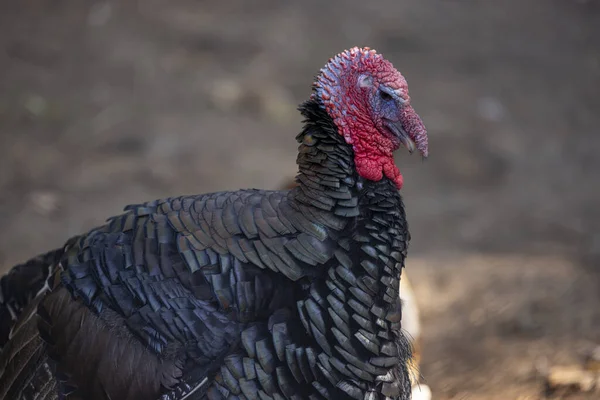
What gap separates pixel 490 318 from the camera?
523cm

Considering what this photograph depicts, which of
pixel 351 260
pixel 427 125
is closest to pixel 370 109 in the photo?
pixel 351 260

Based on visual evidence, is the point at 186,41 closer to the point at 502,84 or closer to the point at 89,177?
the point at 89,177

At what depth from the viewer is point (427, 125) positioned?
26.7 feet

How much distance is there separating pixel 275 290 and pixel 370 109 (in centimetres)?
77

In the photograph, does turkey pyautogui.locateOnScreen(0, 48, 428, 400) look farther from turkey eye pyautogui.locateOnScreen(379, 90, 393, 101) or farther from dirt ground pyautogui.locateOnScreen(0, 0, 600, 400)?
dirt ground pyautogui.locateOnScreen(0, 0, 600, 400)

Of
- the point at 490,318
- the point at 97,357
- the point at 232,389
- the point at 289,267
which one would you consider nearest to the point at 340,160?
the point at 289,267

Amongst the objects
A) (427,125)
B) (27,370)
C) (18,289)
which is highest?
(427,125)

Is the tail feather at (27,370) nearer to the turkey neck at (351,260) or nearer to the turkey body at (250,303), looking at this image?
the turkey body at (250,303)

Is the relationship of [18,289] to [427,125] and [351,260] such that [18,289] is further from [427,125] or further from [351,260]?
[427,125]

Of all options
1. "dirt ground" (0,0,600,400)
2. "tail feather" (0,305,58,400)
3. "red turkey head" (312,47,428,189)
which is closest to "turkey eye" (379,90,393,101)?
"red turkey head" (312,47,428,189)

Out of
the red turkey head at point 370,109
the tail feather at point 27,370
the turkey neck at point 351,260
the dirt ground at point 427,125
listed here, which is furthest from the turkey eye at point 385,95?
the dirt ground at point 427,125

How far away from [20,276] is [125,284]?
36.7 inches

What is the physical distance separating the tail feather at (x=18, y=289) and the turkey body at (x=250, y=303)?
1.69 feet

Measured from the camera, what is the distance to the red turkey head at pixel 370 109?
274cm
